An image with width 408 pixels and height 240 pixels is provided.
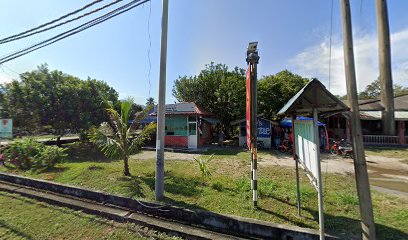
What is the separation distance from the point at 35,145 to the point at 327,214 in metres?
12.3

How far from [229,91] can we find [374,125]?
1441cm

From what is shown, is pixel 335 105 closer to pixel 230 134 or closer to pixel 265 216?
pixel 265 216

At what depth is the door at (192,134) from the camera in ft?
51.0

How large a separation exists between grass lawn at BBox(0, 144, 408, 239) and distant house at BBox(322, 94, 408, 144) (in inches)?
434

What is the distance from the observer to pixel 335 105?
2.97 meters

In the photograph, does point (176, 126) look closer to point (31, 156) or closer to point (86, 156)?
point (86, 156)

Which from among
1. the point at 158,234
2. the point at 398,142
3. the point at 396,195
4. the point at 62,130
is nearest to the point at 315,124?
the point at 158,234

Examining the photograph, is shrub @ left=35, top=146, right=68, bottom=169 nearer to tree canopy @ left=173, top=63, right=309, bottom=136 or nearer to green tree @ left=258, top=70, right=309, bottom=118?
tree canopy @ left=173, top=63, right=309, bottom=136

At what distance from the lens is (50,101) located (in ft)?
43.5

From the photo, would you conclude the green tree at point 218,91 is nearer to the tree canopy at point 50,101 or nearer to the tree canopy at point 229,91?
the tree canopy at point 229,91

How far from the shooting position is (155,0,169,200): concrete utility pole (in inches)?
→ 208

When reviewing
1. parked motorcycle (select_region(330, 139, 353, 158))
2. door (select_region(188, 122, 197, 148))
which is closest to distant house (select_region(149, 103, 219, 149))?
door (select_region(188, 122, 197, 148))

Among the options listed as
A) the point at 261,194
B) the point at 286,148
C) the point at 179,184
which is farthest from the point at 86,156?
the point at 286,148

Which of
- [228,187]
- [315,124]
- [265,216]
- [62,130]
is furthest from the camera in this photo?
[62,130]
